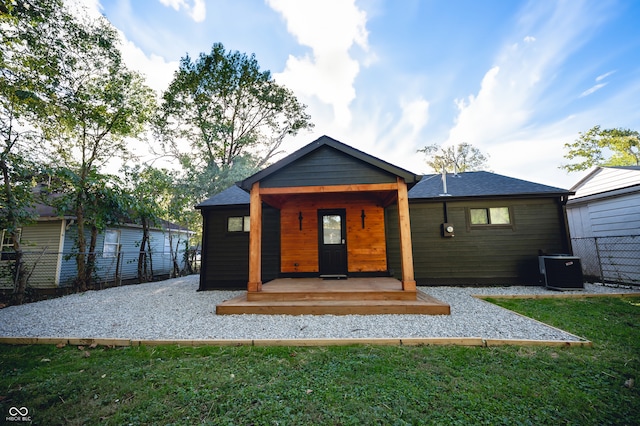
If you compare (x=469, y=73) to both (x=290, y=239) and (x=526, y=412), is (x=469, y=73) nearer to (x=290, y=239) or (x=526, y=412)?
(x=290, y=239)

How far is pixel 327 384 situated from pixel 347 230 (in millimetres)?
5511

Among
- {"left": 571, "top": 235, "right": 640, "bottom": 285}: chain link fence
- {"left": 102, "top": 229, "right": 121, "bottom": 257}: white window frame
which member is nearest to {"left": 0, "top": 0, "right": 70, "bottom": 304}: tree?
{"left": 102, "top": 229, "right": 121, "bottom": 257}: white window frame

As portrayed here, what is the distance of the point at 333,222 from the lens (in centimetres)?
777

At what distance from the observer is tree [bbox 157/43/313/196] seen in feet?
53.4

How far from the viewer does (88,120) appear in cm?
877

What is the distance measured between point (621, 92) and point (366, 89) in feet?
36.0

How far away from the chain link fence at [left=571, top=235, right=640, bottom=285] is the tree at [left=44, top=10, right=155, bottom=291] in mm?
16182

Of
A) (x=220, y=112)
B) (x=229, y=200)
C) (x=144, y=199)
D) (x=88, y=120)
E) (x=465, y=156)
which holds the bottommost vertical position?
(x=229, y=200)

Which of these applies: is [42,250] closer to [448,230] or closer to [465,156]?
[448,230]

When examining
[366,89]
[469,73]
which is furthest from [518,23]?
[366,89]

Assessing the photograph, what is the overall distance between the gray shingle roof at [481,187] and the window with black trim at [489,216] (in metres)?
0.51

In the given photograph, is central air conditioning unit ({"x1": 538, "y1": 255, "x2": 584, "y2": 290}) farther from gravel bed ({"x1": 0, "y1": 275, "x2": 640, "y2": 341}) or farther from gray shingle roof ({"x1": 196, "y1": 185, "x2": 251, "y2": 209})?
gray shingle roof ({"x1": 196, "y1": 185, "x2": 251, "y2": 209})

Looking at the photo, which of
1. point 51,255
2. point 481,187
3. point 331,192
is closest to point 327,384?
point 331,192

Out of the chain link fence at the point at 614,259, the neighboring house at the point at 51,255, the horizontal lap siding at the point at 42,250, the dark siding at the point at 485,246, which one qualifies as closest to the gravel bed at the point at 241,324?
the dark siding at the point at 485,246
